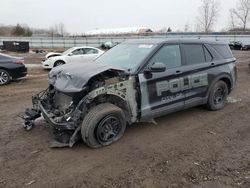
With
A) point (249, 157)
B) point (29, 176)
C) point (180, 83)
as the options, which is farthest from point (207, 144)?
point (29, 176)

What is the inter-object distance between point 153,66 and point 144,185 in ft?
6.69

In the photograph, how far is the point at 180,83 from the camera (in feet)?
16.9

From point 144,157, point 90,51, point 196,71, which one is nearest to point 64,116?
point 144,157

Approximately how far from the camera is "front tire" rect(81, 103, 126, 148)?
410cm

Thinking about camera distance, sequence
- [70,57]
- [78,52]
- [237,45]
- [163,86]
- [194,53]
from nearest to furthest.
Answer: [163,86]
[194,53]
[70,57]
[78,52]
[237,45]

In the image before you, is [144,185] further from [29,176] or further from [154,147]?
[29,176]

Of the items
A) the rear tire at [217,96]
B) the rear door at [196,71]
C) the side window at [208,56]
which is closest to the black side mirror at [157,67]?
the rear door at [196,71]

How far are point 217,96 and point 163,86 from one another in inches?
78.1

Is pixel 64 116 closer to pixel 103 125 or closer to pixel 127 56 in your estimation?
pixel 103 125

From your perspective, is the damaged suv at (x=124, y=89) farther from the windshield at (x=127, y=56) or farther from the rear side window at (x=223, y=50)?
the rear side window at (x=223, y=50)

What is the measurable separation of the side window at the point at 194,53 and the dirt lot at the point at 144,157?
1240mm

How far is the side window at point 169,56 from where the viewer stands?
16.0 ft

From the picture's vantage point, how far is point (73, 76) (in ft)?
14.1

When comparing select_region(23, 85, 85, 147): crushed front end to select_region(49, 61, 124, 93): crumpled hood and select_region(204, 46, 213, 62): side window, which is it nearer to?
select_region(49, 61, 124, 93): crumpled hood
